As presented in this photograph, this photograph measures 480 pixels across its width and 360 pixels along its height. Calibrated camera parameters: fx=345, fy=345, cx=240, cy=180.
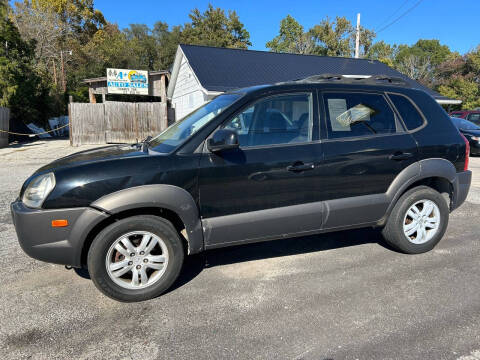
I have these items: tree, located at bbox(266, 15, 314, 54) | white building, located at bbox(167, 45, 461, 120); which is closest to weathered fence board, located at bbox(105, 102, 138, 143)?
white building, located at bbox(167, 45, 461, 120)

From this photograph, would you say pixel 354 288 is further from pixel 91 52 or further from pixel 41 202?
pixel 91 52

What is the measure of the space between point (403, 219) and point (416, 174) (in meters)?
0.52

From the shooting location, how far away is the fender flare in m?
3.73

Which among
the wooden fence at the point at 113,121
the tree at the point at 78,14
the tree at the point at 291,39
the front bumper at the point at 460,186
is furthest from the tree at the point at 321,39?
the front bumper at the point at 460,186

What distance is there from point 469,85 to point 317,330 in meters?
40.8

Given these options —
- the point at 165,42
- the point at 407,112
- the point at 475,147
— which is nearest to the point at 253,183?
the point at 407,112

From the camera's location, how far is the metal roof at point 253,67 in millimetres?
17078

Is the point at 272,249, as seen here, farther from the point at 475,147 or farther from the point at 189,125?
the point at 475,147

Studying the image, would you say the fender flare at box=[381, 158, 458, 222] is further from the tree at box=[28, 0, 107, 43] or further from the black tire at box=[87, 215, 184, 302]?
the tree at box=[28, 0, 107, 43]

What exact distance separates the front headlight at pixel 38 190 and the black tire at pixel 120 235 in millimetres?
546

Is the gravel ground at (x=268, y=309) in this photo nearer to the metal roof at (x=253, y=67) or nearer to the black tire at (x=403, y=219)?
the black tire at (x=403, y=219)

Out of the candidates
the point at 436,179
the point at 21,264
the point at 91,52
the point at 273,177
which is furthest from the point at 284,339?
the point at 91,52

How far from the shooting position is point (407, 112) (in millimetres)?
3916

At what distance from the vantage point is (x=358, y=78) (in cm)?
396
